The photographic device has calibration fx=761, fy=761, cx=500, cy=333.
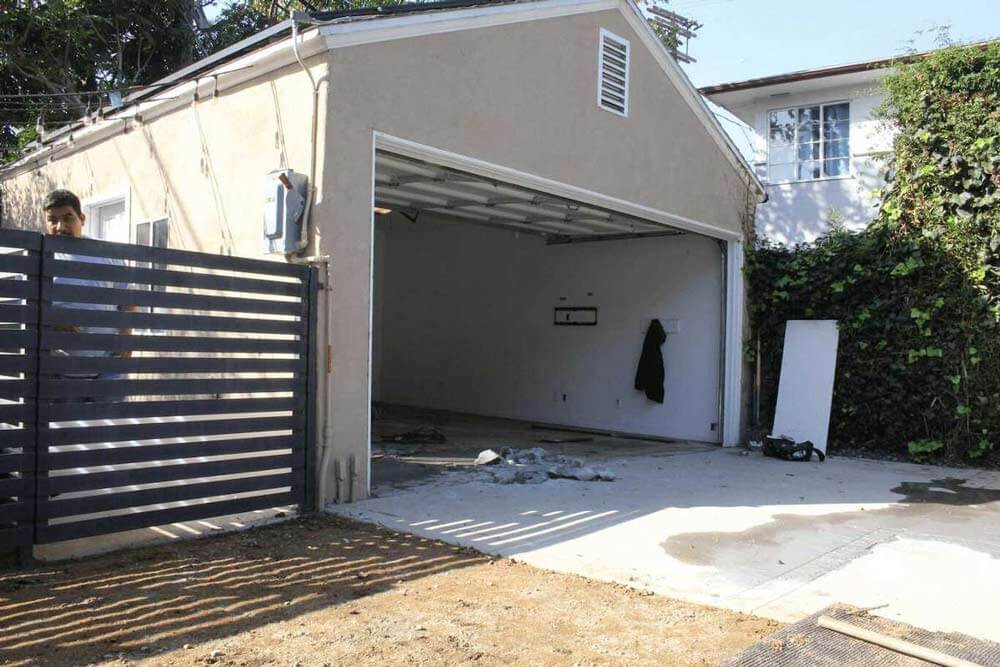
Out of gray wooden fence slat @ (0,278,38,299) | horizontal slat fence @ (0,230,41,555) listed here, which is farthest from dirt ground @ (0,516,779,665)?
gray wooden fence slat @ (0,278,38,299)

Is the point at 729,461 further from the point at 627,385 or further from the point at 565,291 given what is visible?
the point at 565,291

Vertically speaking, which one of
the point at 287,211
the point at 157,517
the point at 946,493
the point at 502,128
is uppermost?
the point at 502,128

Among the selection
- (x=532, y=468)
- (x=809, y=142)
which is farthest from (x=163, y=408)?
(x=809, y=142)

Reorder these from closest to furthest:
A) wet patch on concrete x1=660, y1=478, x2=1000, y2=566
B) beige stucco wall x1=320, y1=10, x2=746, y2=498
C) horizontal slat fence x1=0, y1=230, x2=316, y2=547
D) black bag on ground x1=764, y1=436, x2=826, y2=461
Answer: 1. horizontal slat fence x1=0, y1=230, x2=316, y2=547
2. wet patch on concrete x1=660, y1=478, x2=1000, y2=566
3. beige stucco wall x1=320, y1=10, x2=746, y2=498
4. black bag on ground x1=764, y1=436, x2=826, y2=461

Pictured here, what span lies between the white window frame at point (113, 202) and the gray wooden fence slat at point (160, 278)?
3205mm

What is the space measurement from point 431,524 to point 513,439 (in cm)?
511

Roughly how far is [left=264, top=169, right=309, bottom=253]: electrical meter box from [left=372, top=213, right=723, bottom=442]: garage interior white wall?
5613 mm

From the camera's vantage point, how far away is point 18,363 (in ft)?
12.9

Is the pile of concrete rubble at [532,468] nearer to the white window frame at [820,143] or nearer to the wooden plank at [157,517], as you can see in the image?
the wooden plank at [157,517]

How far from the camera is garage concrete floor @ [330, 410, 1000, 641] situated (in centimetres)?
393

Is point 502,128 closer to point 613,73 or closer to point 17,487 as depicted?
point 613,73

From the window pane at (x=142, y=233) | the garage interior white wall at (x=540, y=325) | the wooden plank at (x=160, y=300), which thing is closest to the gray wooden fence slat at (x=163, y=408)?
the wooden plank at (x=160, y=300)

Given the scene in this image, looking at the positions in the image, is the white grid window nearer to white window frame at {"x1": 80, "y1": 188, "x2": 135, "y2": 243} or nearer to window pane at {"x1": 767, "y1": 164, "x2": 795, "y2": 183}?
window pane at {"x1": 767, "y1": 164, "x2": 795, "y2": 183}

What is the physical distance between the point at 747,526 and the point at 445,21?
15.0 ft
